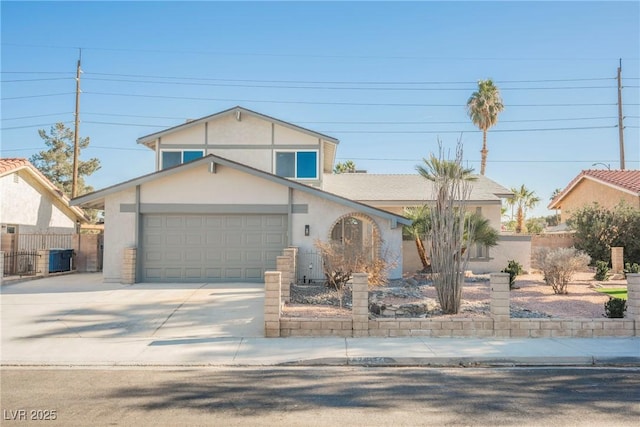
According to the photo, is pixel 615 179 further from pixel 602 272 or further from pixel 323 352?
pixel 323 352

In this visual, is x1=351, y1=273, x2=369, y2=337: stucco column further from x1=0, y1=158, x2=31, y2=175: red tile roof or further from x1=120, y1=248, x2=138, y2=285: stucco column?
x1=0, y1=158, x2=31, y2=175: red tile roof

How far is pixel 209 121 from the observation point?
22.0 m

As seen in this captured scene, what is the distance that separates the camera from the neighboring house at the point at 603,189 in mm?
24953

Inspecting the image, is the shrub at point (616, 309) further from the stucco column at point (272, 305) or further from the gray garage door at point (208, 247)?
the gray garage door at point (208, 247)

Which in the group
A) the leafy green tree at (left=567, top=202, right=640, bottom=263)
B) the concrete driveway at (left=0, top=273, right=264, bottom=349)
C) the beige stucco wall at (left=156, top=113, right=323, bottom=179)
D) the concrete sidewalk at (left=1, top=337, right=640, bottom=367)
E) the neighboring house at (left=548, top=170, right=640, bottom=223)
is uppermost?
the beige stucco wall at (left=156, top=113, right=323, bottom=179)

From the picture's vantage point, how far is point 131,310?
12.3m

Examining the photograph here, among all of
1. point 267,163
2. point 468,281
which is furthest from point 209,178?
point 468,281

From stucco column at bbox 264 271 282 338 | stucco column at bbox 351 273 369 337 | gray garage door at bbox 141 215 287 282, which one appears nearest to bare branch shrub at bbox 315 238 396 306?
gray garage door at bbox 141 215 287 282

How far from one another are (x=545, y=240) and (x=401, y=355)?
61.5 feet

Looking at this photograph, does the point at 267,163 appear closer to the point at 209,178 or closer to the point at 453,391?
the point at 209,178

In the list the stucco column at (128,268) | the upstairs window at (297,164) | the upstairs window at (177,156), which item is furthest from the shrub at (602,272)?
the stucco column at (128,268)

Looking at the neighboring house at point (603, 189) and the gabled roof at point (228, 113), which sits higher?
the gabled roof at point (228, 113)

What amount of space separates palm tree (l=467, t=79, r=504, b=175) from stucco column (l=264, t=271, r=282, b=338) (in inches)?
1298

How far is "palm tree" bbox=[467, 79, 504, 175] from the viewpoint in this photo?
38312 mm
